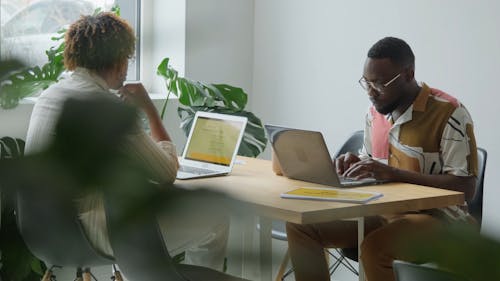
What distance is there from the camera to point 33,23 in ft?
0.83

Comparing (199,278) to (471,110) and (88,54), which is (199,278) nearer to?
(471,110)

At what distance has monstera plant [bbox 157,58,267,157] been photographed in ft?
12.4

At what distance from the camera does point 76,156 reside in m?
0.24

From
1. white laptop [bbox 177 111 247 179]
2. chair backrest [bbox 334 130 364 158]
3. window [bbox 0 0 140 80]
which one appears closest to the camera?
window [bbox 0 0 140 80]

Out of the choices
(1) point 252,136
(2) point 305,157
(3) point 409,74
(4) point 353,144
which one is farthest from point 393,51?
(1) point 252,136

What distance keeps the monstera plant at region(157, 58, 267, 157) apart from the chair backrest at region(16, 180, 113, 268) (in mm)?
3166

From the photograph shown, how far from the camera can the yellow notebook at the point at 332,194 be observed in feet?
8.68

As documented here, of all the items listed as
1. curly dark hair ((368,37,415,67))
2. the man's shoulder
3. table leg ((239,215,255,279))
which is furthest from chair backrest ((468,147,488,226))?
table leg ((239,215,255,279))

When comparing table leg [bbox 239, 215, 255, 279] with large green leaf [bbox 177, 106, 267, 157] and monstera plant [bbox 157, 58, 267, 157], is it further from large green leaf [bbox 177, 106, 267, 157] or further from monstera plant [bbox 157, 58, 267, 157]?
large green leaf [bbox 177, 106, 267, 157]

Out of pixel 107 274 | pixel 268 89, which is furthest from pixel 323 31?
pixel 107 274

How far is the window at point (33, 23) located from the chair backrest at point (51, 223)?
0.05 metres

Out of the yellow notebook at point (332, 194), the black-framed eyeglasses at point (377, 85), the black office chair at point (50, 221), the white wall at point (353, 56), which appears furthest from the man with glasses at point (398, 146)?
the black office chair at point (50, 221)

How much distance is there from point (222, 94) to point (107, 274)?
3.22 ft

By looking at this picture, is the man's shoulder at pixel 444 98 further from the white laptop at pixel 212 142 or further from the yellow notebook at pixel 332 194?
the white laptop at pixel 212 142
